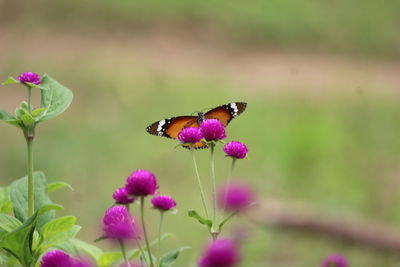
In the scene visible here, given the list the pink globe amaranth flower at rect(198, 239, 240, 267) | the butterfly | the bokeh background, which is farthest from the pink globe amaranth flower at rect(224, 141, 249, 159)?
the bokeh background

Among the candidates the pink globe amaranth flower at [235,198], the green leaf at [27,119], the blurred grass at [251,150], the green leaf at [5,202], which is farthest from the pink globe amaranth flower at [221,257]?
the blurred grass at [251,150]

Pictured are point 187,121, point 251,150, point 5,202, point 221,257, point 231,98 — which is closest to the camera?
point 221,257

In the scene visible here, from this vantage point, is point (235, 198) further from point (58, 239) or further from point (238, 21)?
point (238, 21)

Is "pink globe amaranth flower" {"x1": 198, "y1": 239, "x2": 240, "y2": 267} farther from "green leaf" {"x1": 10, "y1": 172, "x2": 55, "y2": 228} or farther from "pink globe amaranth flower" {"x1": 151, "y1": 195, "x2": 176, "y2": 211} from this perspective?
"green leaf" {"x1": 10, "y1": 172, "x2": 55, "y2": 228}

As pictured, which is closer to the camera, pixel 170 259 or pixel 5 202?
pixel 170 259

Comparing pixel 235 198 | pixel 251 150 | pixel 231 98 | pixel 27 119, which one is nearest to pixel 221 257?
pixel 235 198

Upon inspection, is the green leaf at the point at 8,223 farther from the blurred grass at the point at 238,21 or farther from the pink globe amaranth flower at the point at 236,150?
the blurred grass at the point at 238,21

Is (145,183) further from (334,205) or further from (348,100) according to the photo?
(348,100)

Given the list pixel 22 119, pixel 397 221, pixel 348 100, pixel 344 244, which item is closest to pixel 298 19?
pixel 348 100
